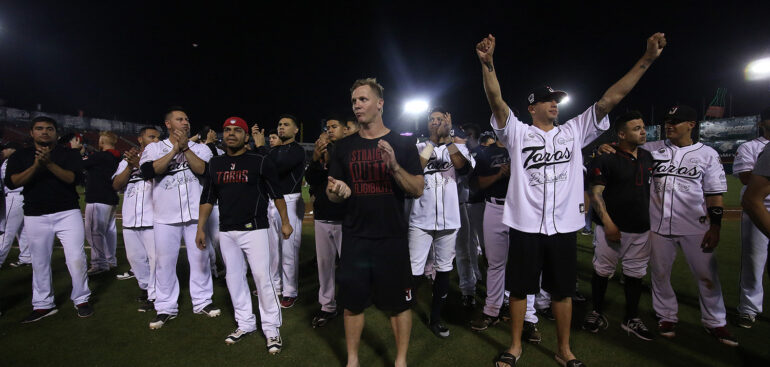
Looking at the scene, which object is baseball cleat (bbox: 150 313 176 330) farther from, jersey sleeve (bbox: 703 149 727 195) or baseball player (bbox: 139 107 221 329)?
jersey sleeve (bbox: 703 149 727 195)

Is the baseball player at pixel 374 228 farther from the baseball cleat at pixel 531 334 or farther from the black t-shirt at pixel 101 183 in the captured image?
the black t-shirt at pixel 101 183

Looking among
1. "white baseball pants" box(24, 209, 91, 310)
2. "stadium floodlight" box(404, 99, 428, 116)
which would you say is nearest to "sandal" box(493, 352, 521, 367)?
"white baseball pants" box(24, 209, 91, 310)

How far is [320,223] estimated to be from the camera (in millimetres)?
4461

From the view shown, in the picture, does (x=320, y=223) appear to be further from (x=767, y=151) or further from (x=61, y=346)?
(x=767, y=151)

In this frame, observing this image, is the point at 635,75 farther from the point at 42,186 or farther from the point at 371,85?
the point at 42,186

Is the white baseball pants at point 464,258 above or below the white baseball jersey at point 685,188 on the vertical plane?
below

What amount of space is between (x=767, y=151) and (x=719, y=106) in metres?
52.9

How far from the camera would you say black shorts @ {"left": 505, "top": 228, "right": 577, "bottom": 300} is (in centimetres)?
317

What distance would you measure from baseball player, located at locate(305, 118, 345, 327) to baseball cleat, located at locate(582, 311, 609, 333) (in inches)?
114

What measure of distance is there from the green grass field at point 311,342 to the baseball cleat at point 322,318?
0.25 feet

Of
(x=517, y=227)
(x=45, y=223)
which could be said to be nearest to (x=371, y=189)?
(x=517, y=227)

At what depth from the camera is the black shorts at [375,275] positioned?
293 cm

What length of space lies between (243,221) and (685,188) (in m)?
4.70

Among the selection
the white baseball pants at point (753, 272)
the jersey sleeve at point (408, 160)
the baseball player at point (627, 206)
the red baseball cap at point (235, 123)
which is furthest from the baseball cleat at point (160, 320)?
the white baseball pants at point (753, 272)
